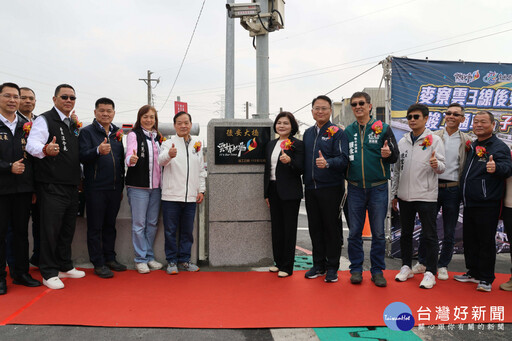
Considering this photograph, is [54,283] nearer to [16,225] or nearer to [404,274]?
[16,225]

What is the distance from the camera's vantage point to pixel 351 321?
3.08 m

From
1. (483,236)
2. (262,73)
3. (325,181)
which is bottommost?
(483,236)

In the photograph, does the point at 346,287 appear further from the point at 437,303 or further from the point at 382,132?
the point at 382,132

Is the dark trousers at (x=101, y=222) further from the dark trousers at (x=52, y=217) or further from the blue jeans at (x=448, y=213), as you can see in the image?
the blue jeans at (x=448, y=213)

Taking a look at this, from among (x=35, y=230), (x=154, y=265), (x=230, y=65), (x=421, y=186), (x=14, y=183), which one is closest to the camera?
(x=14, y=183)

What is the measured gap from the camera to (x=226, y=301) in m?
3.54

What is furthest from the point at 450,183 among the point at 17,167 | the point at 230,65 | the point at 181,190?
the point at 230,65

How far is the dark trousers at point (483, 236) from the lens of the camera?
4.00 metres

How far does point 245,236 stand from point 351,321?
2.00m

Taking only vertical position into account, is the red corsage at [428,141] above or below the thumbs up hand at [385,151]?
above

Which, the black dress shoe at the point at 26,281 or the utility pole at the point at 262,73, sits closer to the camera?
the black dress shoe at the point at 26,281

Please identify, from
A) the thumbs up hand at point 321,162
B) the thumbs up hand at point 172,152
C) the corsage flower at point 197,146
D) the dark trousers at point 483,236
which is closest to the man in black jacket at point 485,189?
the dark trousers at point 483,236

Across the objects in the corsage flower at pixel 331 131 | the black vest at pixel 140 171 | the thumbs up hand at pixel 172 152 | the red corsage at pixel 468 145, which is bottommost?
the black vest at pixel 140 171

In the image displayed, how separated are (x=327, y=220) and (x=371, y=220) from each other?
1.64 feet
